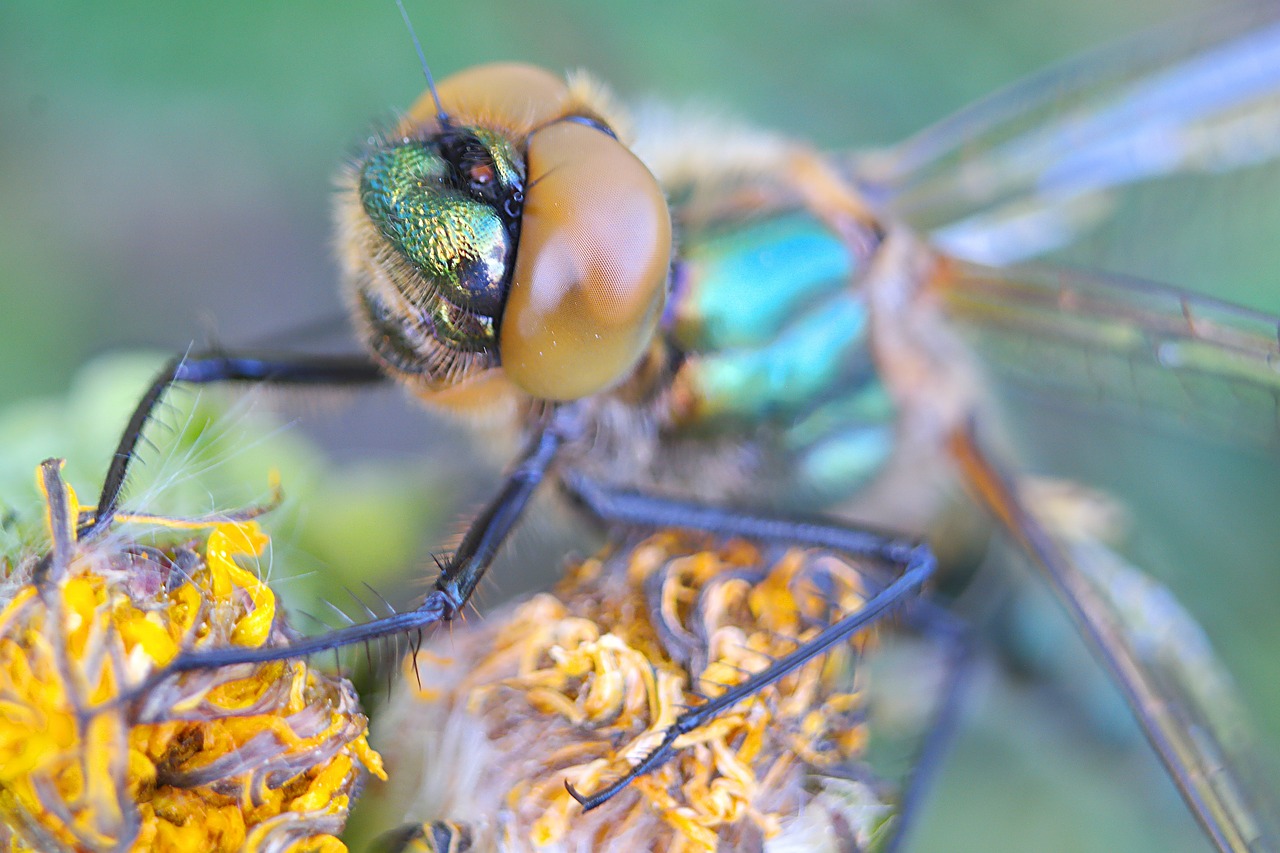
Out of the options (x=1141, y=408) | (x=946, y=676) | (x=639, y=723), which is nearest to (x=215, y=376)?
(x=639, y=723)

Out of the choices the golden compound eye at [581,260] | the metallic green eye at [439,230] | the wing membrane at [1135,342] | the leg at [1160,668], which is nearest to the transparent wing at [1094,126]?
the wing membrane at [1135,342]

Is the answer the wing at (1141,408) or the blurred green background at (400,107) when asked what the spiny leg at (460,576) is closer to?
the blurred green background at (400,107)

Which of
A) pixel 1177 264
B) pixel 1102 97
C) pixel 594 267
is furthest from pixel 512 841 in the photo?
pixel 1177 264

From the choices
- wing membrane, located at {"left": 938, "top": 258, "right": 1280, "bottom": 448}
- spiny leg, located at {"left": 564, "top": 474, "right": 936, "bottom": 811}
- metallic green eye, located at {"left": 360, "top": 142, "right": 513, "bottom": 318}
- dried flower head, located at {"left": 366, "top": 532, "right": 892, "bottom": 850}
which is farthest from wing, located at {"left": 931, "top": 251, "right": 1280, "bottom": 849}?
metallic green eye, located at {"left": 360, "top": 142, "right": 513, "bottom": 318}

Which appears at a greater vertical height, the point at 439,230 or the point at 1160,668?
the point at 439,230

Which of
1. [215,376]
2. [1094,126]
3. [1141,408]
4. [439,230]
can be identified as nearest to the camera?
[439,230]

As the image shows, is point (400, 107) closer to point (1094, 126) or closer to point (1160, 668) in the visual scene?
point (1094, 126)

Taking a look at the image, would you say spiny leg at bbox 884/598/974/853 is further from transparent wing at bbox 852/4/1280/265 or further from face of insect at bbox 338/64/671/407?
face of insect at bbox 338/64/671/407
